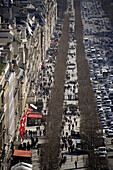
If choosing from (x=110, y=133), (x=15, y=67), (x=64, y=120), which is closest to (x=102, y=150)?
(x=110, y=133)

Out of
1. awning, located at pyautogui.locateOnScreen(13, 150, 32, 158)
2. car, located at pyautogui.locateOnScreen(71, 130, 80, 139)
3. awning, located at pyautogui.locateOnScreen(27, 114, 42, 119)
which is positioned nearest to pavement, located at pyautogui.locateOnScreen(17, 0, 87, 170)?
car, located at pyautogui.locateOnScreen(71, 130, 80, 139)

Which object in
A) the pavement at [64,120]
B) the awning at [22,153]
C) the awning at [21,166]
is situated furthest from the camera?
the pavement at [64,120]

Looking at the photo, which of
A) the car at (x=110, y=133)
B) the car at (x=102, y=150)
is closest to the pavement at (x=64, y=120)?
the car at (x=102, y=150)

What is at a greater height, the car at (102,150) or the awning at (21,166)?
the car at (102,150)

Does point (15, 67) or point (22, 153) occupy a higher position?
point (15, 67)

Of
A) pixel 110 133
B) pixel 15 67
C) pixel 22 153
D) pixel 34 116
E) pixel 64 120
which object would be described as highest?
pixel 15 67

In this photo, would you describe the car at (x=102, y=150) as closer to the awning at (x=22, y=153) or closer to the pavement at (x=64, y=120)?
the pavement at (x=64, y=120)

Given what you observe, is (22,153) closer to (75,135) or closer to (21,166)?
(21,166)

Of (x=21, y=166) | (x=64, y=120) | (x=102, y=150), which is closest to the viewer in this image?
(x=21, y=166)

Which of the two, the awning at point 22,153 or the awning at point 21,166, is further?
the awning at point 22,153

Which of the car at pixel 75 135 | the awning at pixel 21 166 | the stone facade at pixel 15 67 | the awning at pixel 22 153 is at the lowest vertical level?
the awning at pixel 21 166

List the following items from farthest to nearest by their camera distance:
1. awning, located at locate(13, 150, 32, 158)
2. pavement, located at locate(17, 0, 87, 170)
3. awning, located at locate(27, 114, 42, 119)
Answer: awning, located at locate(27, 114, 42, 119) → pavement, located at locate(17, 0, 87, 170) → awning, located at locate(13, 150, 32, 158)

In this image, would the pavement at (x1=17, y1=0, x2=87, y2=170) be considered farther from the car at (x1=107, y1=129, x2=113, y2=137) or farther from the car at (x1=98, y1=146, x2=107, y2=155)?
the car at (x1=107, y1=129, x2=113, y2=137)
